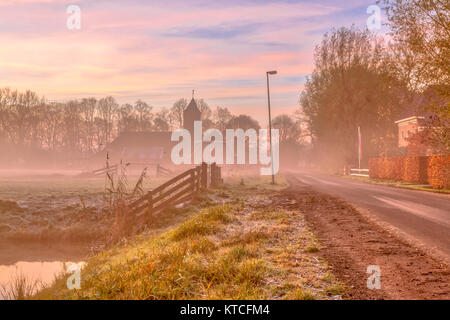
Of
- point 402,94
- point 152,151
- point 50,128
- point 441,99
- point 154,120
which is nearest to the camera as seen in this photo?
point 441,99

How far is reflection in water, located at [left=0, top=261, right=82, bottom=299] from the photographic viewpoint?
307 inches

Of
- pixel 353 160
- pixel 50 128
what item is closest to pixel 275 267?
pixel 353 160

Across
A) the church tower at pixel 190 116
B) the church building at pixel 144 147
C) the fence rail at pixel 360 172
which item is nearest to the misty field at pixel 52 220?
the fence rail at pixel 360 172

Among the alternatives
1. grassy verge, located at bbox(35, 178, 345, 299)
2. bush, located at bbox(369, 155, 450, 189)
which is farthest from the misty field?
bush, located at bbox(369, 155, 450, 189)

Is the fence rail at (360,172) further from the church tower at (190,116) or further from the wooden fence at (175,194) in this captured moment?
the church tower at (190,116)

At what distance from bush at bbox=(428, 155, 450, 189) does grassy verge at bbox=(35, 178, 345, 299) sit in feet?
47.1

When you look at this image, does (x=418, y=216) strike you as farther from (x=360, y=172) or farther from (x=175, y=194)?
(x=360, y=172)

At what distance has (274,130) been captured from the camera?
305ft

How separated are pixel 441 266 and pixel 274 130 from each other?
8830cm

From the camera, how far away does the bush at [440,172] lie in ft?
62.8

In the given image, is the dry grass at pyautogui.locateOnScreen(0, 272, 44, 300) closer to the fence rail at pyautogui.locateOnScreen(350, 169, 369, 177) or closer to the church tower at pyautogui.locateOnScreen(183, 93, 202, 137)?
the fence rail at pyautogui.locateOnScreen(350, 169, 369, 177)

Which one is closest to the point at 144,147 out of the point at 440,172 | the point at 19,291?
the point at 440,172

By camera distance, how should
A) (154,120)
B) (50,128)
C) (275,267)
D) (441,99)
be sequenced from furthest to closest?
(154,120), (50,128), (441,99), (275,267)

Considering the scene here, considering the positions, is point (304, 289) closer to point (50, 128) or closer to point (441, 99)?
point (441, 99)
